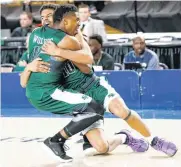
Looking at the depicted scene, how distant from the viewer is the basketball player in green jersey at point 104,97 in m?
4.62

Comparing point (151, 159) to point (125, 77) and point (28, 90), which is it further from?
point (125, 77)

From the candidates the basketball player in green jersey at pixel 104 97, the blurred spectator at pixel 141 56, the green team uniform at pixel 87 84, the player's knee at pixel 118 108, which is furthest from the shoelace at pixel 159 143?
the blurred spectator at pixel 141 56

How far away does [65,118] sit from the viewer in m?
7.36

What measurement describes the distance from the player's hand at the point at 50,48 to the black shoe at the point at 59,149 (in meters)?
0.66

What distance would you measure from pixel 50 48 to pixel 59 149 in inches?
29.2

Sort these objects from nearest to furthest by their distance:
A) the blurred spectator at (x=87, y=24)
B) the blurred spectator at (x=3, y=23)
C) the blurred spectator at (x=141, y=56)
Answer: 1. the blurred spectator at (x=141, y=56)
2. the blurred spectator at (x=87, y=24)
3. the blurred spectator at (x=3, y=23)

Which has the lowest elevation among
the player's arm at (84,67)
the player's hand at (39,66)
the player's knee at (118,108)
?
the player's knee at (118,108)

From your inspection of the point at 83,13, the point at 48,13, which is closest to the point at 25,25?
the point at 83,13

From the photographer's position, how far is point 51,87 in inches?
183

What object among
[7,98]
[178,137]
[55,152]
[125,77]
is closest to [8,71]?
[7,98]

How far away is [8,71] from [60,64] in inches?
194

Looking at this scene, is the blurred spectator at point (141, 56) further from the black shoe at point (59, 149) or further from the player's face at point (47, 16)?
the black shoe at point (59, 149)

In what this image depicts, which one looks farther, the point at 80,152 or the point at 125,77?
the point at 125,77

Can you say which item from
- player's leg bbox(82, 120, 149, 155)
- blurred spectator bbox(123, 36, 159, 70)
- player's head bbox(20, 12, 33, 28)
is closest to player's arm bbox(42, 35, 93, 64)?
player's leg bbox(82, 120, 149, 155)
